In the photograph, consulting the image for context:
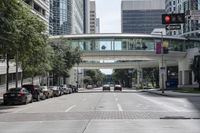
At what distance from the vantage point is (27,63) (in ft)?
156

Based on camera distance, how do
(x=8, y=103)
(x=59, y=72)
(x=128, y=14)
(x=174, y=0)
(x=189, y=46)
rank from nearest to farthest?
(x=8, y=103) → (x=59, y=72) → (x=189, y=46) → (x=174, y=0) → (x=128, y=14)

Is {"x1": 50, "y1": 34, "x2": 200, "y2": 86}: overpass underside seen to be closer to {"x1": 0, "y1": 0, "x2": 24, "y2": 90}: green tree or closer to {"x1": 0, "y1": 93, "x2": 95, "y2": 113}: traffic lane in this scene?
{"x1": 0, "y1": 93, "x2": 95, "y2": 113}: traffic lane

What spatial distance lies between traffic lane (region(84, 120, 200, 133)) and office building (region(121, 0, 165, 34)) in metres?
151

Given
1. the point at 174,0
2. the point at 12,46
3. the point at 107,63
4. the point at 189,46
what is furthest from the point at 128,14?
the point at 12,46

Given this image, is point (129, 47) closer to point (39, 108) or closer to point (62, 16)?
point (62, 16)

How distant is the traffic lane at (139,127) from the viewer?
15.5 metres

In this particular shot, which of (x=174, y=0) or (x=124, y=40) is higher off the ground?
(x=174, y=0)

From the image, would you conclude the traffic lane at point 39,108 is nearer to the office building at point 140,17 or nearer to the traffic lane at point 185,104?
the traffic lane at point 185,104

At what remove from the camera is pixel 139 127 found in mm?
16828

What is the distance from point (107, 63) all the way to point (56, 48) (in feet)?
202

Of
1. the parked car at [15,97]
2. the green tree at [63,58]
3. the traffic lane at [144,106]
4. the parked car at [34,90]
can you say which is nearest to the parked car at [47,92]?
the parked car at [34,90]

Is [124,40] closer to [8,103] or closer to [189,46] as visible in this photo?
[189,46]

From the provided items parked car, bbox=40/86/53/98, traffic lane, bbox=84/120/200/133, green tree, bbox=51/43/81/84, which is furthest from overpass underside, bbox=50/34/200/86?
traffic lane, bbox=84/120/200/133

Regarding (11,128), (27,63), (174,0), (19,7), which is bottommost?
(11,128)
